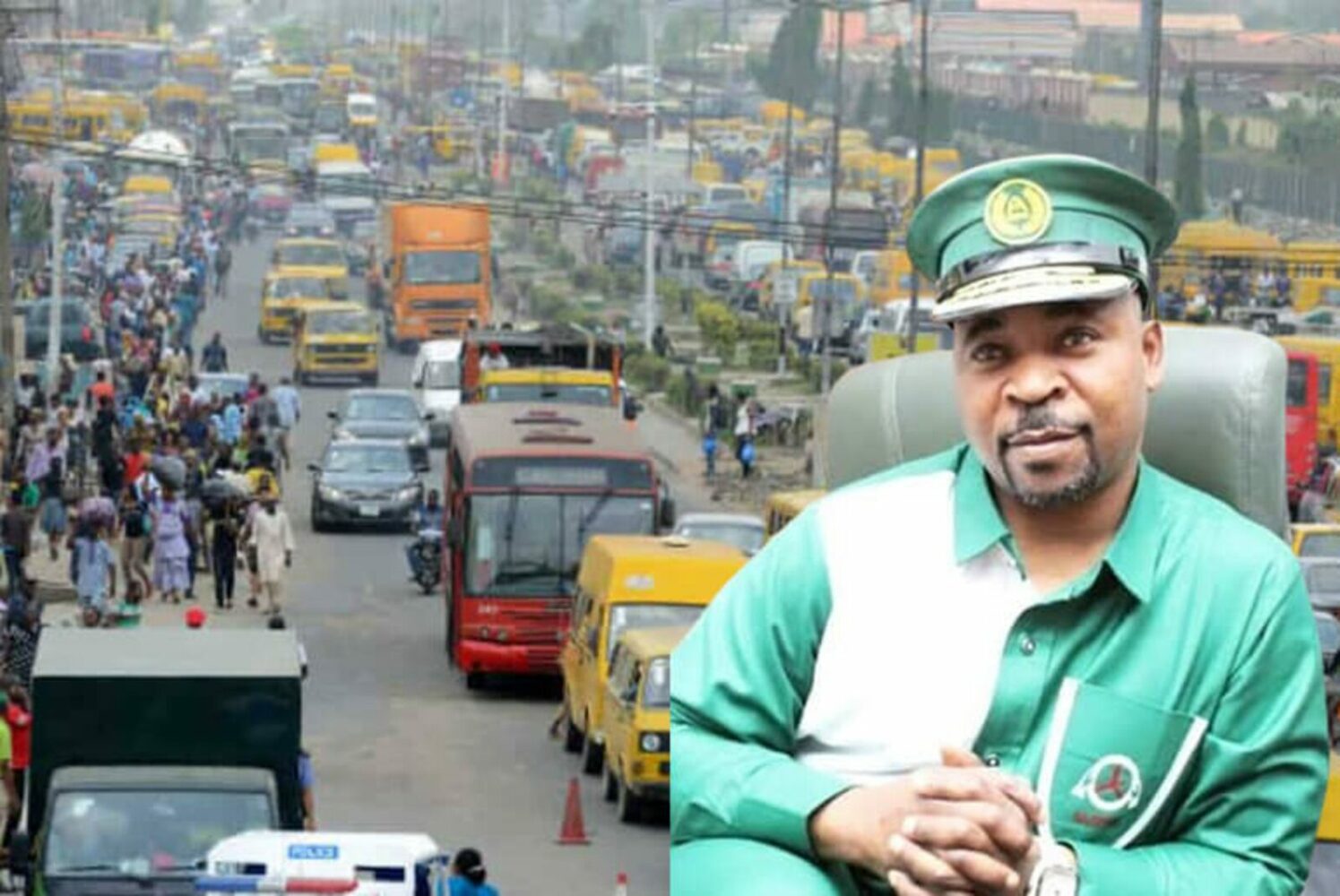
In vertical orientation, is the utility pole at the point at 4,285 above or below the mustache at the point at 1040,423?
below

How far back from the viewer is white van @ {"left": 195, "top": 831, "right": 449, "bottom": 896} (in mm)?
15352

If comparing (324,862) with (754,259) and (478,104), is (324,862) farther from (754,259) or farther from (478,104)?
(478,104)


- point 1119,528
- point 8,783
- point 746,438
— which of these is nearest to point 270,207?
point 746,438

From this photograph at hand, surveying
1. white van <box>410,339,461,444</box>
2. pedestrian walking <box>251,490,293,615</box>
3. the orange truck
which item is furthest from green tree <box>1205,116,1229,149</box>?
pedestrian walking <box>251,490,293,615</box>

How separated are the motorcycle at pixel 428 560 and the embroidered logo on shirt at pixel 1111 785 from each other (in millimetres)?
36042

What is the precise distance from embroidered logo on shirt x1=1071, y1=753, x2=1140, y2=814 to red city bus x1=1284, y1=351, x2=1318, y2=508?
43.0 m

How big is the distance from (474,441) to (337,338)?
32.4 meters

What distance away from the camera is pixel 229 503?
37.6 metres

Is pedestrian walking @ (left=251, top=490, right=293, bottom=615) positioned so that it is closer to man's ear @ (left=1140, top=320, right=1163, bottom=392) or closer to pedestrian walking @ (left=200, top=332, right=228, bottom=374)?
pedestrian walking @ (left=200, top=332, right=228, bottom=374)

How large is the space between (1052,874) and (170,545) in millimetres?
33769

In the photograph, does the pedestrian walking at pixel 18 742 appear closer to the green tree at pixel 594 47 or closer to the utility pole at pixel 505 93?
the utility pole at pixel 505 93

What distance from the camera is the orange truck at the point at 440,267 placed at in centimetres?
7088

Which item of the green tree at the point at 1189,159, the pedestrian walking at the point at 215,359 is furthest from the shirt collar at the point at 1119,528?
the green tree at the point at 1189,159

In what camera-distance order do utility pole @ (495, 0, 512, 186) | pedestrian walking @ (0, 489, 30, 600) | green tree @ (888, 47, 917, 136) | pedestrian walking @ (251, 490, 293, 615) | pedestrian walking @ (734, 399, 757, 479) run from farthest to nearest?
utility pole @ (495, 0, 512, 186), green tree @ (888, 47, 917, 136), pedestrian walking @ (734, 399, 757, 479), pedestrian walking @ (251, 490, 293, 615), pedestrian walking @ (0, 489, 30, 600)
